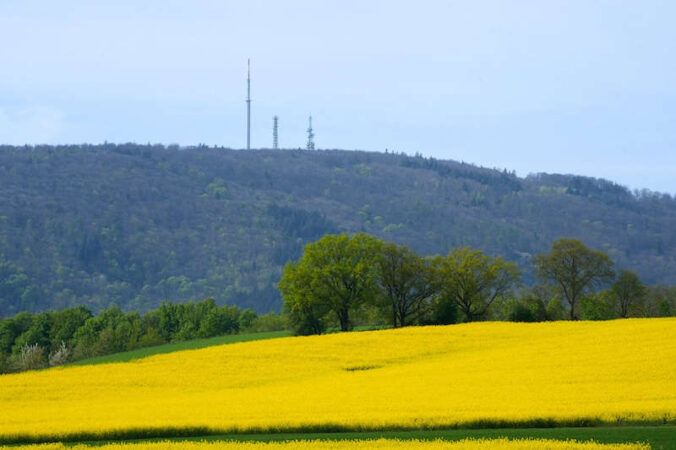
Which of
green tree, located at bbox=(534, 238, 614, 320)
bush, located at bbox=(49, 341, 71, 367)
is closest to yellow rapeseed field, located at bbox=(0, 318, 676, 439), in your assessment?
green tree, located at bbox=(534, 238, 614, 320)

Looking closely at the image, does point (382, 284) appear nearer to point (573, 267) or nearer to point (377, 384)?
point (573, 267)

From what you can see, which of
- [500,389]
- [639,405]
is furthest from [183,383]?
[639,405]

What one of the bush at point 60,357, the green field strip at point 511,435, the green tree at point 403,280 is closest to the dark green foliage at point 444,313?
the green tree at point 403,280

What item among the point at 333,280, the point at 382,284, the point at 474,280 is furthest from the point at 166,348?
the point at 474,280

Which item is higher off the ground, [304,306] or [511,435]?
[304,306]

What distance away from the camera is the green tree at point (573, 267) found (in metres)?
85.7

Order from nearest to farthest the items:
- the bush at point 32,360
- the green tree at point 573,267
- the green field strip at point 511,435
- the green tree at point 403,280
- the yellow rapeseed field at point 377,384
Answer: the green field strip at point 511,435 < the yellow rapeseed field at point 377,384 < the green tree at point 403,280 < the bush at point 32,360 < the green tree at point 573,267

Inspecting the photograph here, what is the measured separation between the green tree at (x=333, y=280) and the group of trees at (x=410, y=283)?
0.26ft

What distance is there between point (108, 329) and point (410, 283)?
36.5 meters

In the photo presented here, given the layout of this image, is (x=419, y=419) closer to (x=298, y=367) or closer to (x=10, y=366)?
(x=298, y=367)

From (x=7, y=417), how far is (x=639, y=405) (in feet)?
79.8

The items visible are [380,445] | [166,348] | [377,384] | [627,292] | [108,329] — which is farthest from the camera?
[108,329]

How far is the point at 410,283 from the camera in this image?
82.5m

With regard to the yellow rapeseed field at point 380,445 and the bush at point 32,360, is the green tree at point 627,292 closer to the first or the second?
the bush at point 32,360
